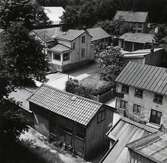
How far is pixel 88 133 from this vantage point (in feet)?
78.3

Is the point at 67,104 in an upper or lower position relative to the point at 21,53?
lower

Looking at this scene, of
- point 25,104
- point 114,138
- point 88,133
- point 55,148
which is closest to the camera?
point 114,138

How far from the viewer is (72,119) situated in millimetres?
23906

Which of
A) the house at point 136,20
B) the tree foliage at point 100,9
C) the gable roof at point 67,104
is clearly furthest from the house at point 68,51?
the house at point 136,20

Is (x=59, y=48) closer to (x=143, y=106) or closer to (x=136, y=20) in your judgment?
(x=143, y=106)

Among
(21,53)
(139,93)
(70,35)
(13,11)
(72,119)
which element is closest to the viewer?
(72,119)

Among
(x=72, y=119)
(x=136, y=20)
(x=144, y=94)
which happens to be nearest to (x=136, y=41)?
(x=136, y=20)

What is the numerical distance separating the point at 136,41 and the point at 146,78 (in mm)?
30429

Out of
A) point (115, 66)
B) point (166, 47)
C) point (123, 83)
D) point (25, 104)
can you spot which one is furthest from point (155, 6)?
point (25, 104)

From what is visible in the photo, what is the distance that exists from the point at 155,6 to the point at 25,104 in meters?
69.7

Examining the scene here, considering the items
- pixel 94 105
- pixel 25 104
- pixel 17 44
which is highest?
pixel 17 44

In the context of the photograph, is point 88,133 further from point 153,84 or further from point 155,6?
point 155,6

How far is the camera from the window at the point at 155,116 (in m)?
30.3

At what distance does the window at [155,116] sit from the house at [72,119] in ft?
22.5
